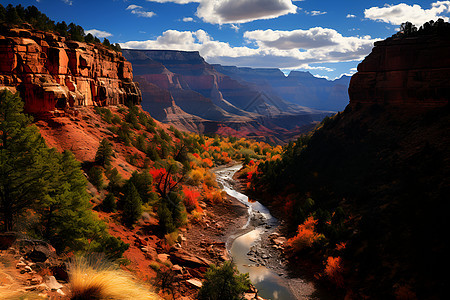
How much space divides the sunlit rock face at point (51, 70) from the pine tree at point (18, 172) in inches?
781

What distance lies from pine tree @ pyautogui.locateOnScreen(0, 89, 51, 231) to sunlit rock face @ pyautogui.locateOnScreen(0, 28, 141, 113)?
65.1 feet

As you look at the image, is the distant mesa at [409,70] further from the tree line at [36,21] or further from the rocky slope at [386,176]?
the tree line at [36,21]

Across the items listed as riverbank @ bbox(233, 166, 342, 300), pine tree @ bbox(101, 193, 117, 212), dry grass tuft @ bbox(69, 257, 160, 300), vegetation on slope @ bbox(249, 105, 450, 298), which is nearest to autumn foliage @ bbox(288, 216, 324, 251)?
vegetation on slope @ bbox(249, 105, 450, 298)

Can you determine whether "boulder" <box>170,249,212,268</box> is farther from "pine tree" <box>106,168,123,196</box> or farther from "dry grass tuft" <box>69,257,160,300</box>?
"dry grass tuft" <box>69,257,160,300</box>

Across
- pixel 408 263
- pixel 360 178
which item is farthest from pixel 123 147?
pixel 408 263

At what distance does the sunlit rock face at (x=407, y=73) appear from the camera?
2969cm

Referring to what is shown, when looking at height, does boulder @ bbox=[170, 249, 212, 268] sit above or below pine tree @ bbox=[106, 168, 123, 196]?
below

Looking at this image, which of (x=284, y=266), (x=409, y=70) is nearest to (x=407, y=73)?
(x=409, y=70)

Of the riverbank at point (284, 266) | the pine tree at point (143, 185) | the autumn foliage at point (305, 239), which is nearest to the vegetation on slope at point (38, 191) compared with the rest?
the pine tree at point (143, 185)

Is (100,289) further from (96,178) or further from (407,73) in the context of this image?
(407,73)

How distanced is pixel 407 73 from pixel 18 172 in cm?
3991

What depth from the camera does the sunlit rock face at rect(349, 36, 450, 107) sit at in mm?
29688

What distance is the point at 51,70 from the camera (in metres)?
30.3

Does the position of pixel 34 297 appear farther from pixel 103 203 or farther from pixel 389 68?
pixel 389 68
